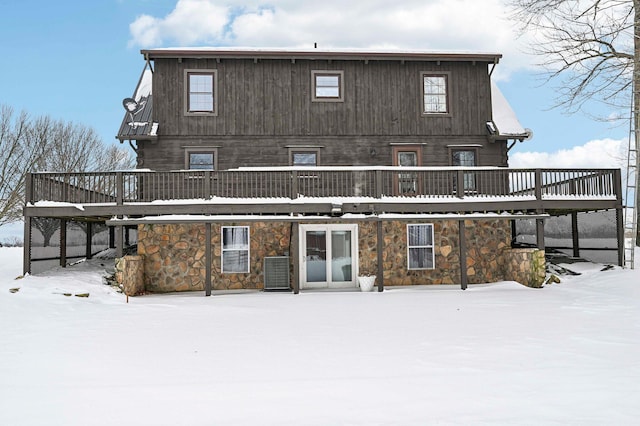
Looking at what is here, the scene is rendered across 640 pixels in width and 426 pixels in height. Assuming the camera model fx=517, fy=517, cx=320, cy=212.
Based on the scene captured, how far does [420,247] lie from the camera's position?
16734 mm

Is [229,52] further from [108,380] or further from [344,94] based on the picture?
[108,380]

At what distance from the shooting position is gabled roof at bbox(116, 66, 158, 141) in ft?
55.8

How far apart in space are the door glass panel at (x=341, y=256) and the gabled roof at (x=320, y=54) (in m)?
6.24

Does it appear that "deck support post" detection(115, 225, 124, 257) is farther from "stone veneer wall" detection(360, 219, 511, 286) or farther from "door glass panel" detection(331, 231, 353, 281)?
"stone veneer wall" detection(360, 219, 511, 286)

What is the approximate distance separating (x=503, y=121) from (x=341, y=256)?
783 centimetres

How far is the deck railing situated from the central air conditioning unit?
1994 mm

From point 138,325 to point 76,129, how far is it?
91.8 ft

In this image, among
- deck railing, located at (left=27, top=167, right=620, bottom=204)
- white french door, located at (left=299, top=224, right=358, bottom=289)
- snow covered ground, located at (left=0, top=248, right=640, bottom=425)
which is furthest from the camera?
white french door, located at (left=299, top=224, right=358, bottom=289)

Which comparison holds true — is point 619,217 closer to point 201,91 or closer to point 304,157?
point 304,157

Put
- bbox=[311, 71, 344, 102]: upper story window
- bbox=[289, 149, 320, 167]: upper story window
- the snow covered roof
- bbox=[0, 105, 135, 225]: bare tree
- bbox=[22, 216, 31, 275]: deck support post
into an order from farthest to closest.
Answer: bbox=[0, 105, 135, 225]: bare tree, bbox=[311, 71, 344, 102]: upper story window, the snow covered roof, bbox=[289, 149, 320, 167]: upper story window, bbox=[22, 216, 31, 275]: deck support post

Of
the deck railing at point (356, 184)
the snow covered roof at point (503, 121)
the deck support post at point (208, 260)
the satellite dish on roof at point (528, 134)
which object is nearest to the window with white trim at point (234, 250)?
the deck railing at point (356, 184)

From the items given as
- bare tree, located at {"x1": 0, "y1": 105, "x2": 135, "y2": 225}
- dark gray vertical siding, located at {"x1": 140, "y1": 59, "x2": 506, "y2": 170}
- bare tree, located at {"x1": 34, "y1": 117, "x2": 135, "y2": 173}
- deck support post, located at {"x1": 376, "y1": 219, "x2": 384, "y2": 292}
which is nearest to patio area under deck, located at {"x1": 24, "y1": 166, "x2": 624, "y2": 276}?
deck support post, located at {"x1": 376, "y1": 219, "x2": 384, "y2": 292}

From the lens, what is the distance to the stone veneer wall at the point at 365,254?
15.9m

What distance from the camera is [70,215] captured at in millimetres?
14617
